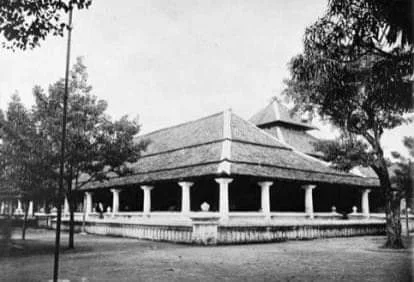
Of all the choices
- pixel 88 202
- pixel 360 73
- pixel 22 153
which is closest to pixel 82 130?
pixel 22 153

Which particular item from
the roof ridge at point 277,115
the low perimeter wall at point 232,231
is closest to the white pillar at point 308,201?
the low perimeter wall at point 232,231

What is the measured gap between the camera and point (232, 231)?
17.7m

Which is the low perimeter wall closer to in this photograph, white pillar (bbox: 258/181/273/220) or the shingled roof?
white pillar (bbox: 258/181/273/220)

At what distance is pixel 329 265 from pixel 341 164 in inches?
271

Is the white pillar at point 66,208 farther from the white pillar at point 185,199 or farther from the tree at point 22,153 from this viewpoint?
the tree at point 22,153

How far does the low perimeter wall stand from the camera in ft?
56.7

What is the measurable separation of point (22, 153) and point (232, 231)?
8833 mm

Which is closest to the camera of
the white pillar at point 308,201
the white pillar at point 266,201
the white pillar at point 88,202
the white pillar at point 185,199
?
the white pillar at point 185,199

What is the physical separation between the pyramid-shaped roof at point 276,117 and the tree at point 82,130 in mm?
21777

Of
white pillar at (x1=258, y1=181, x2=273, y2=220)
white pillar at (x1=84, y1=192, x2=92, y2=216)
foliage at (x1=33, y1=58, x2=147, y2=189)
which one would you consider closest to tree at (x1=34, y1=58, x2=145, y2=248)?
foliage at (x1=33, y1=58, x2=147, y2=189)

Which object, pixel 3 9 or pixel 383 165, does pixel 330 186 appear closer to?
pixel 383 165

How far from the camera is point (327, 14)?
416 inches

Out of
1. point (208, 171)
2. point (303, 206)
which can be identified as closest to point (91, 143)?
point (208, 171)

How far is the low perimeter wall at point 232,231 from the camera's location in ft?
56.7
